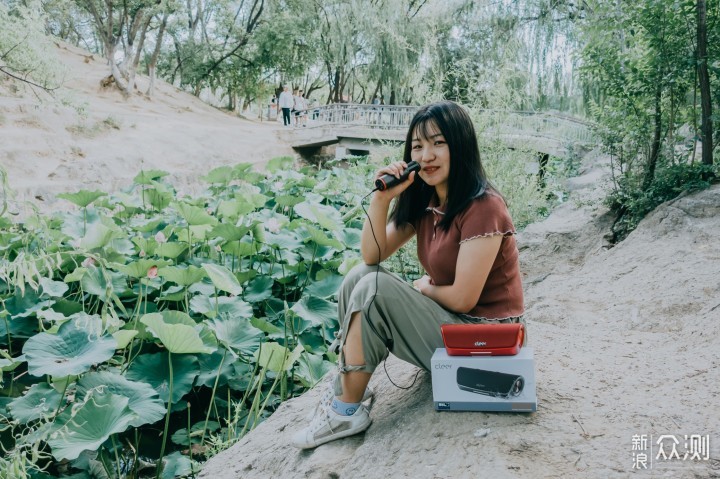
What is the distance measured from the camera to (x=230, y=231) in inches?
136

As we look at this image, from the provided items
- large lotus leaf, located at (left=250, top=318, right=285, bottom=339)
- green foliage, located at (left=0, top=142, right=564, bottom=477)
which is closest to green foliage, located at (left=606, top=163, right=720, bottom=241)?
green foliage, located at (left=0, top=142, right=564, bottom=477)

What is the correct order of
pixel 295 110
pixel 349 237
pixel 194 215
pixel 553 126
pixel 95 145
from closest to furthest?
pixel 194 215
pixel 349 237
pixel 95 145
pixel 553 126
pixel 295 110

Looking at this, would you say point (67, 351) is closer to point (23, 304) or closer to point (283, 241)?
point (23, 304)

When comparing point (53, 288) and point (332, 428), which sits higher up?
point (53, 288)

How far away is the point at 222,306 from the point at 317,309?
0.47 m

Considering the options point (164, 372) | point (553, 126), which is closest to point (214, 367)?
point (164, 372)

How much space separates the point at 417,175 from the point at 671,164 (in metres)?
3.02

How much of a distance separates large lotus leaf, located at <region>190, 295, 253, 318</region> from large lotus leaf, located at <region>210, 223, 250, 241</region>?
605mm

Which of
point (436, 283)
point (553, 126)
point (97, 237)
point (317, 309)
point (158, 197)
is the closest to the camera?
point (436, 283)

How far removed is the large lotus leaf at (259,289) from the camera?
11.4 ft

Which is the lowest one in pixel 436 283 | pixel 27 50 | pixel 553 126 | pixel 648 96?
pixel 436 283

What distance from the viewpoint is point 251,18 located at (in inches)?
731

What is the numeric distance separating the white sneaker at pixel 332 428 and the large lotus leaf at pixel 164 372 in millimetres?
909

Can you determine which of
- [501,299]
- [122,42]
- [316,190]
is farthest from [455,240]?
[122,42]
